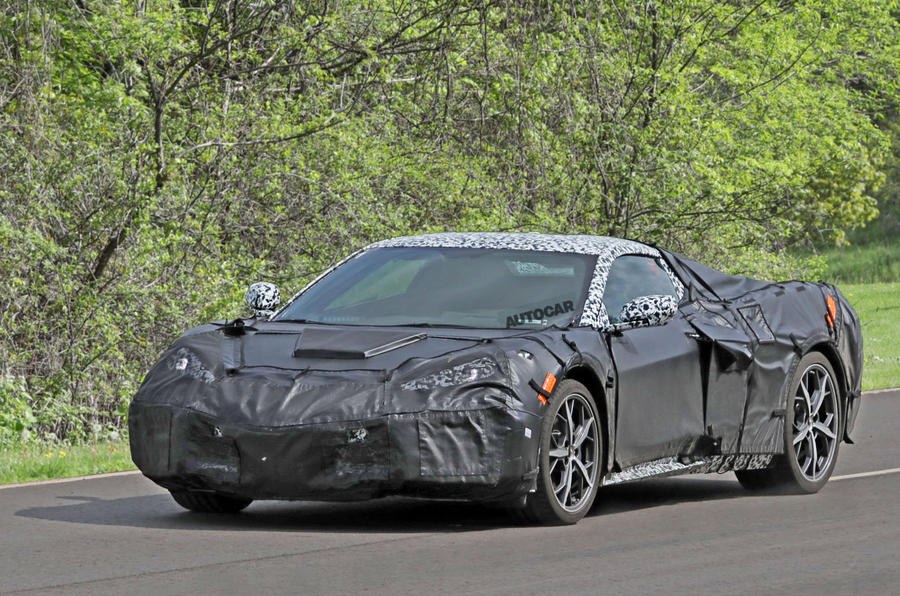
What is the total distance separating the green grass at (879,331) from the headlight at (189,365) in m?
12.6

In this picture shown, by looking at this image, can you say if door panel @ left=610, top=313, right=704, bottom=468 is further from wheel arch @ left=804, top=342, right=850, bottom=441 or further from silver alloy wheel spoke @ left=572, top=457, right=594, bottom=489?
wheel arch @ left=804, top=342, right=850, bottom=441

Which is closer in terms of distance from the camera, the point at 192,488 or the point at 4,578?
the point at 4,578

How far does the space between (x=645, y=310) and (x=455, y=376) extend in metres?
1.37

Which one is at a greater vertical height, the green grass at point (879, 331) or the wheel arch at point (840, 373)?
the wheel arch at point (840, 373)

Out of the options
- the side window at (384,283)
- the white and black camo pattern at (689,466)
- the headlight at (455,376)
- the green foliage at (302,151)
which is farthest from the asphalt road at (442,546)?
the green foliage at (302,151)

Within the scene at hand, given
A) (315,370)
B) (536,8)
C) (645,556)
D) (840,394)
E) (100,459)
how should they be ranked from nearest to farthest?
(645,556)
(315,370)
(840,394)
(100,459)
(536,8)

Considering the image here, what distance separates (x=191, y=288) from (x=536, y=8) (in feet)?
24.2

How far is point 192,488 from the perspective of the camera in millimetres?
7875

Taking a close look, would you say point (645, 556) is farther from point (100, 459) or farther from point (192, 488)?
point (100, 459)

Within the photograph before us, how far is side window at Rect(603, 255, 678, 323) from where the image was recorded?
892 cm

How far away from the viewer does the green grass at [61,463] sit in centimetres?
1059

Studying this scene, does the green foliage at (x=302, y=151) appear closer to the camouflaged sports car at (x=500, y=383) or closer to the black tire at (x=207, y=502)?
the black tire at (x=207, y=502)

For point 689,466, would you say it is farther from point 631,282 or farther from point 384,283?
point 384,283

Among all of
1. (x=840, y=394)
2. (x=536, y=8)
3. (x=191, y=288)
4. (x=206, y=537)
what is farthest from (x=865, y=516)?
(x=536, y=8)
